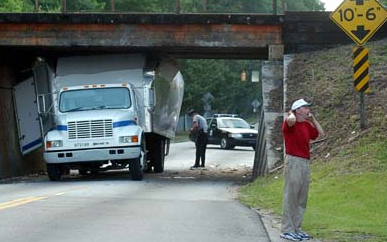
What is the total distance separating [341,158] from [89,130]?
7.11 metres

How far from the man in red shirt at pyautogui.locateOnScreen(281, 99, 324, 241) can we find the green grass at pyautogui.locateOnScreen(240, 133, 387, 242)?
50 cm

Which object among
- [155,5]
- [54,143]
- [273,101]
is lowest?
[54,143]

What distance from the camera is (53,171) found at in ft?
68.6

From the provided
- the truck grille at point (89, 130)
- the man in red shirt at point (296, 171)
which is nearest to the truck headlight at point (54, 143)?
the truck grille at point (89, 130)

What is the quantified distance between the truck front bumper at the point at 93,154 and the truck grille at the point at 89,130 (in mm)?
413

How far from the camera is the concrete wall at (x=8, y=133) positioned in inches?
925

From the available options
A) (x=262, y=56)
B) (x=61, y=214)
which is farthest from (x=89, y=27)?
(x=61, y=214)

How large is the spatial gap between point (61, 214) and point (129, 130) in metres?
8.66

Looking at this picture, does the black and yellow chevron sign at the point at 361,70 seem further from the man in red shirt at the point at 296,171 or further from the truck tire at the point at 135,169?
the man in red shirt at the point at 296,171

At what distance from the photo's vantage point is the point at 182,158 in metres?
34.9

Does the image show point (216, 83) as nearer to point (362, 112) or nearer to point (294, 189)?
point (362, 112)

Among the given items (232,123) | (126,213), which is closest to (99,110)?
(126,213)

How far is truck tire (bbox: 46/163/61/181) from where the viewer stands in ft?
68.1

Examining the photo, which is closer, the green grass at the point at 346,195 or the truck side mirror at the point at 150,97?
the green grass at the point at 346,195
